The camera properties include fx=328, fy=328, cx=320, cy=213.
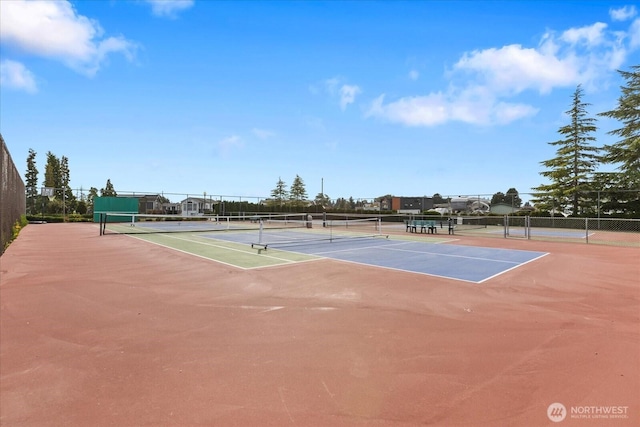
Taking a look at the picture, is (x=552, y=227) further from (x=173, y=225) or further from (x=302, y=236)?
(x=173, y=225)

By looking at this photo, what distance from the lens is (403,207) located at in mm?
74625

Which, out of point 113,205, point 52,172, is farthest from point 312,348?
point 52,172

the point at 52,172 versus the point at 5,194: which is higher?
the point at 52,172

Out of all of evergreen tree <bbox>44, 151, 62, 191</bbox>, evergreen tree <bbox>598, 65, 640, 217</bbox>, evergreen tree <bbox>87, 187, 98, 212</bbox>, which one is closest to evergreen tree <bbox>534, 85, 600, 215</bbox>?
evergreen tree <bbox>598, 65, 640, 217</bbox>

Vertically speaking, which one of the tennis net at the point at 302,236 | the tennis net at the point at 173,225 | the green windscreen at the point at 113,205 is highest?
the green windscreen at the point at 113,205

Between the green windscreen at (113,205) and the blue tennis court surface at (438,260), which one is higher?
the green windscreen at (113,205)

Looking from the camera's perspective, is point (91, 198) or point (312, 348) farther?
point (91, 198)

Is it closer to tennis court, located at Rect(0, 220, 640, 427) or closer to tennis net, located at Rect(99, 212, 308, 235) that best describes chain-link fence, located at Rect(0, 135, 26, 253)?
tennis net, located at Rect(99, 212, 308, 235)

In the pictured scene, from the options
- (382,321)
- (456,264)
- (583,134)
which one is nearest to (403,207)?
(583,134)

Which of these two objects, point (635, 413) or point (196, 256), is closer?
point (635, 413)

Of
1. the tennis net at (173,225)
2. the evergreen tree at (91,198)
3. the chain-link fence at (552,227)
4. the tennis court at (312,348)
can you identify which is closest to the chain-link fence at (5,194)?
the tennis net at (173,225)

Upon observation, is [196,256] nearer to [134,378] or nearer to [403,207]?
[134,378]

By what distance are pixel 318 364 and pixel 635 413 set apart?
2.77 m

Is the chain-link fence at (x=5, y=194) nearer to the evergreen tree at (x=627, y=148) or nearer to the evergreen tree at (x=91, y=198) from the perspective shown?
the evergreen tree at (x=91, y=198)
